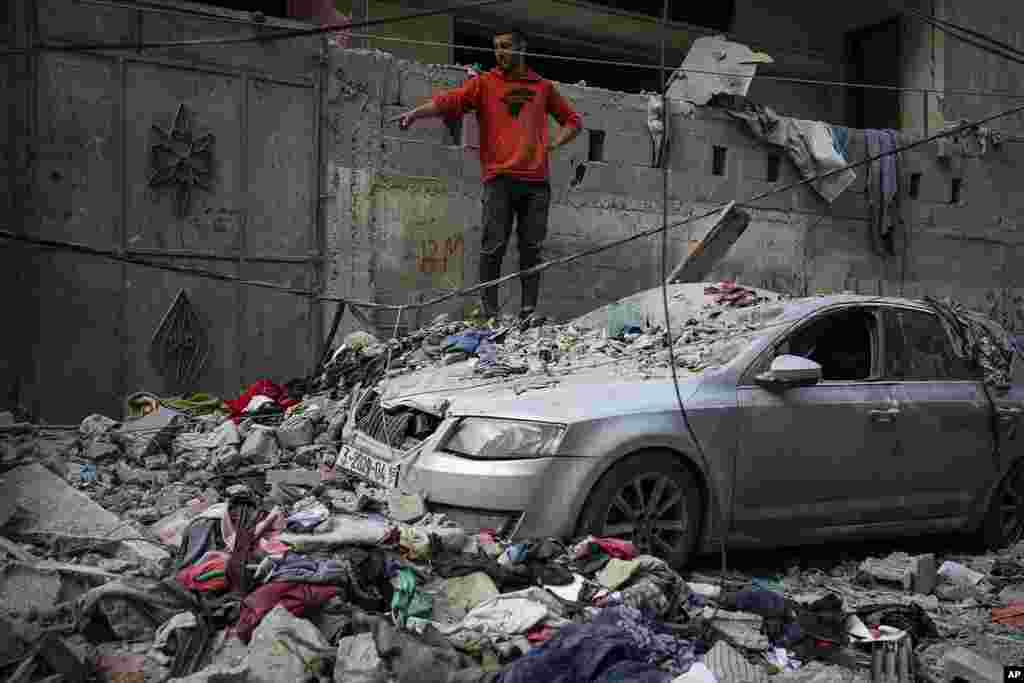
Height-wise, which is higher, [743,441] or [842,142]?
[842,142]

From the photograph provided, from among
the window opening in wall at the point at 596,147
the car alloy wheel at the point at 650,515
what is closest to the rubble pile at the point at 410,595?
the car alloy wheel at the point at 650,515

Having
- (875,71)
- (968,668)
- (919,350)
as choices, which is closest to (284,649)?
(968,668)

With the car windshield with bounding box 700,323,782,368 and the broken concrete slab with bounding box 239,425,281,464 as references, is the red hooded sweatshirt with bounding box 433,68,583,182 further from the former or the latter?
the car windshield with bounding box 700,323,782,368

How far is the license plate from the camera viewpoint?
4777mm

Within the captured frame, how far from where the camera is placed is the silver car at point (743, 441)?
4438 mm

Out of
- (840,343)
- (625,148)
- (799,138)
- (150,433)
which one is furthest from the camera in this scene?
(799,138)

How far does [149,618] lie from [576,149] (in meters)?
7.13

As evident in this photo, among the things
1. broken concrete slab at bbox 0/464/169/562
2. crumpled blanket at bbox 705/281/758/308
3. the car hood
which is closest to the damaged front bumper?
the car hood

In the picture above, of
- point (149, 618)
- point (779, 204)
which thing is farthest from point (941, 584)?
point (779, 204)

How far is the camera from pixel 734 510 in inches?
191

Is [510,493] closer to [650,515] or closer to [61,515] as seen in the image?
[650,515]

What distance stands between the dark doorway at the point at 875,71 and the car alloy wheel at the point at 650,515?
1222 cm

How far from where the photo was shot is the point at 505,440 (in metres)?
4.48

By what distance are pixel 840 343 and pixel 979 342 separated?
1.19 metres
